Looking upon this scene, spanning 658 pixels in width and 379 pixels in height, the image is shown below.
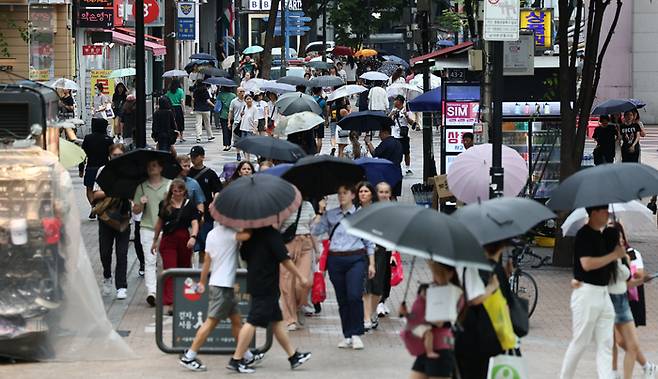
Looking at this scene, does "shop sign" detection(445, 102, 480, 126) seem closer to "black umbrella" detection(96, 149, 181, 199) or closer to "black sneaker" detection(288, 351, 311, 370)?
"black umbrella" detection(96, 149, 181, 199)

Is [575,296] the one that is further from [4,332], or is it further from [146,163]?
[146,163]

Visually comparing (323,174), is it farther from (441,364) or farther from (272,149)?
(441,364)

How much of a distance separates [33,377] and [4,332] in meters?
0.60

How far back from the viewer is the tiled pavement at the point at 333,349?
12.2 m

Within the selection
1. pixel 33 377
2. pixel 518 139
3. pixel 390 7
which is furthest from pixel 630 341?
pixel 390 7

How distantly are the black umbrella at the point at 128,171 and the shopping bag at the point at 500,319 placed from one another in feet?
21.7

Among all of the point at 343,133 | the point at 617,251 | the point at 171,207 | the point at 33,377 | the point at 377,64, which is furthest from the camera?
the point at 377,64

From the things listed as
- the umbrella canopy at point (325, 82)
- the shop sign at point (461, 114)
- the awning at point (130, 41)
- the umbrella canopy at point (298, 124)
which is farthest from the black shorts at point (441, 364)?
the awning at point (130, 41)

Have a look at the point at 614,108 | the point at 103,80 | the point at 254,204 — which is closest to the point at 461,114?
the point at 614,108

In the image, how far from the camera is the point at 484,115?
2064cm

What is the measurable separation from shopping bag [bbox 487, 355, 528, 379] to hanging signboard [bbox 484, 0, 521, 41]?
261 inches

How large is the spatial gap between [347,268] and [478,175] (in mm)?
3202

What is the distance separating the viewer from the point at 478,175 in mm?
15922

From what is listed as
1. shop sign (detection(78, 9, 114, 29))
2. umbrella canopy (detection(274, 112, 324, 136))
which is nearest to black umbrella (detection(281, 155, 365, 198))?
umbrella canopy (detection(274, 112, 324, 136))
